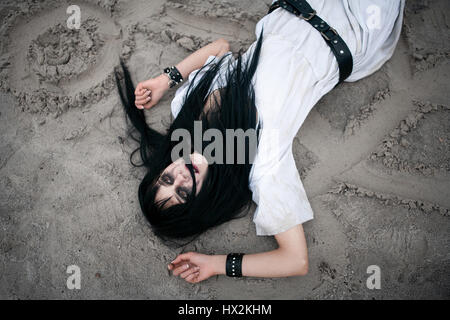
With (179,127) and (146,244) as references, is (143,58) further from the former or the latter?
(146,244)

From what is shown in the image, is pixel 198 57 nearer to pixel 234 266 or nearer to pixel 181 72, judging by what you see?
pixel 181 72

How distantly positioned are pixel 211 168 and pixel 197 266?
19.7 inches

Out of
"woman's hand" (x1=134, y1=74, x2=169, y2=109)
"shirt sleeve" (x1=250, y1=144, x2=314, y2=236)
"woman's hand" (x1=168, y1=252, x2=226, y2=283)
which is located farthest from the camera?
"woman's hand" (x1=134, y1=74, x2=169, y2=109)

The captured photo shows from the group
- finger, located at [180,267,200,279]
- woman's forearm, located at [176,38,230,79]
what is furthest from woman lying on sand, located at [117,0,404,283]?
woman's forearm, located at [176,38,230,79]

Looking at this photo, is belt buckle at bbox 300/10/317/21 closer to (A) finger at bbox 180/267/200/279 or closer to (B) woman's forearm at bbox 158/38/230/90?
(B) woman's forearm at bbox 158/38/230/90

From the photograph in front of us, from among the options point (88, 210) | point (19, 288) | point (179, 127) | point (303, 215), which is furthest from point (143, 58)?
point (19, 288)

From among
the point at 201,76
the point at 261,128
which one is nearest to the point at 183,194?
the point at 261,128

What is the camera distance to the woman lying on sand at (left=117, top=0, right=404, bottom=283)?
1.47m

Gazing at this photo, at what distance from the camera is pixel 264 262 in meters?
1.49

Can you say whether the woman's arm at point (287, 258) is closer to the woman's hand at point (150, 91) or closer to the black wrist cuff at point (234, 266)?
the black wrist cuff at point (234, 266)

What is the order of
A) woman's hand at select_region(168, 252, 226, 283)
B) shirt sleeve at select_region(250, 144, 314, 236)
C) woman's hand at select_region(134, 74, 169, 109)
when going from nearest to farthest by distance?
shirt sleeve at select_region(250, 144, 314, 236) < woman's hand at select_region(168, 252, 226, 283) < woman's hand at select_region(134, 74, 169, 109)

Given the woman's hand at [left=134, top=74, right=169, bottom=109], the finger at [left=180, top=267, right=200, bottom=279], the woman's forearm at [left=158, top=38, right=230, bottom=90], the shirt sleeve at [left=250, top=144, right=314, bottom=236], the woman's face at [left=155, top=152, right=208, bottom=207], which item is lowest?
the finger at [left=180, top=267, right=200, bottom=279]

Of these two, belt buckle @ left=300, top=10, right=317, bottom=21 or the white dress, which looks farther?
belt buckle @ left=300, top=10, right=317, bottom=21

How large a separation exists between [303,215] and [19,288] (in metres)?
1.53
